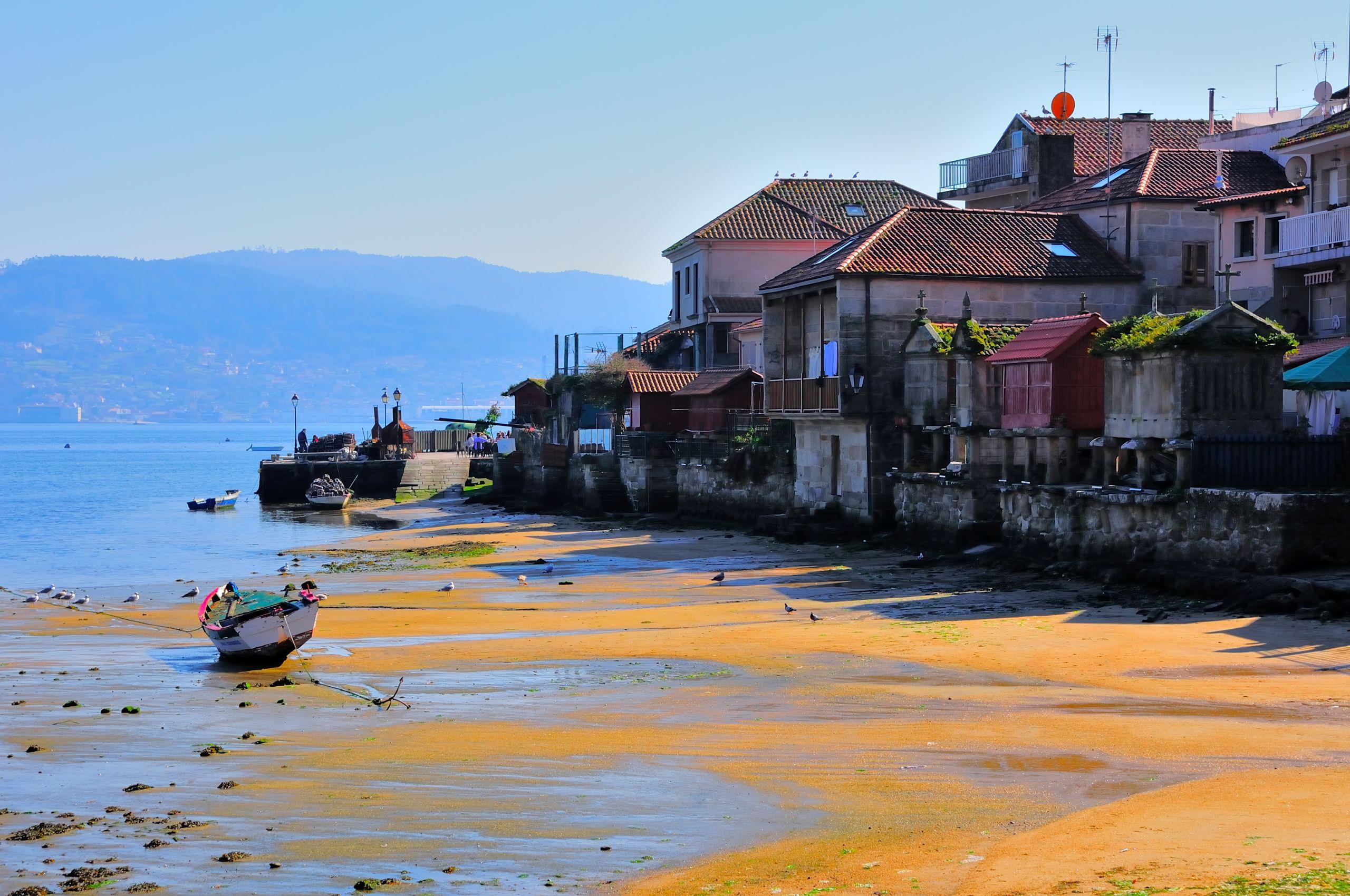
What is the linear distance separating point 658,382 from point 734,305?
6060mm

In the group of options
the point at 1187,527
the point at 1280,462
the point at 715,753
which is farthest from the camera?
the point at 1187,527

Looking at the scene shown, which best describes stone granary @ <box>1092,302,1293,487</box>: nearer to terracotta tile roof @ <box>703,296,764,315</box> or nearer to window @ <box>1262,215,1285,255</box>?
window @ <box>1262,215,1285,255</box>

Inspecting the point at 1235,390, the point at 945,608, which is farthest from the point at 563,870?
the point at 1235,390

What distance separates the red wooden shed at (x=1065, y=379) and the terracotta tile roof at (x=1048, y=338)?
0.02 m

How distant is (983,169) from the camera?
57656 millimetres

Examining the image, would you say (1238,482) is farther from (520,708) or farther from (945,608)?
(520,708)

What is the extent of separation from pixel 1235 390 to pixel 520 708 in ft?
46.7

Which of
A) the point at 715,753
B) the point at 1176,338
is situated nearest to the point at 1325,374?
the point at 1176,338

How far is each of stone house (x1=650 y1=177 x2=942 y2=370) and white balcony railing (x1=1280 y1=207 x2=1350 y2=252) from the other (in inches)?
1001

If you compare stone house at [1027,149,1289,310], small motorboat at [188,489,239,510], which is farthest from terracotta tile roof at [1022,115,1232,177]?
small motorboat at [188,489,239,510]

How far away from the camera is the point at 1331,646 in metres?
17.5

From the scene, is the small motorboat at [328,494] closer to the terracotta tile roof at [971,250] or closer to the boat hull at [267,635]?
the terracotta tile roof at [971,250]

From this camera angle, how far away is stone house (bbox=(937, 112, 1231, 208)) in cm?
5231

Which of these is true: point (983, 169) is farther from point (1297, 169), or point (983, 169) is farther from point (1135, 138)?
point (1297, 169)
